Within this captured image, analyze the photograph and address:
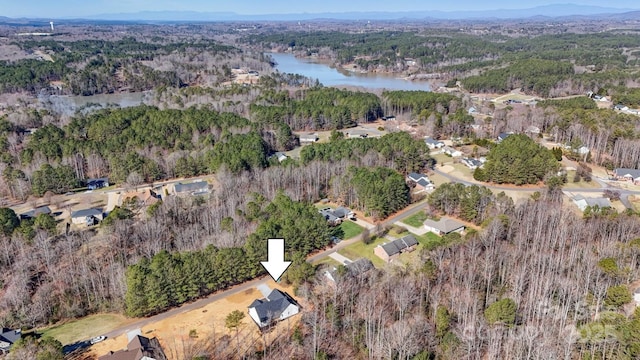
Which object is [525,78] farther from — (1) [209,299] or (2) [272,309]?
(1) [209,299]

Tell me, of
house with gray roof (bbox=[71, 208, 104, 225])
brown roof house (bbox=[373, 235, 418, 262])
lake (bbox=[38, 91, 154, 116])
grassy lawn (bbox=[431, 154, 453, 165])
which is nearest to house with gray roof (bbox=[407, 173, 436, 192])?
grassy lawn (bbox=[431, 154, 453, 165])

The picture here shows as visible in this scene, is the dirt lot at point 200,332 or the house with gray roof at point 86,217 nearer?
the dirt lot at point 200,332

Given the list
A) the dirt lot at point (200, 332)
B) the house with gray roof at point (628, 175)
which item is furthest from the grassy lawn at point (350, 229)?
the house with gray roof at point (628, 175)

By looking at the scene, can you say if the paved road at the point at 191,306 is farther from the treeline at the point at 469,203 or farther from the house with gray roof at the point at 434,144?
the house with gray roof at the point at 434,144

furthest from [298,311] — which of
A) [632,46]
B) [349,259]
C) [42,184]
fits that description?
[632,46]

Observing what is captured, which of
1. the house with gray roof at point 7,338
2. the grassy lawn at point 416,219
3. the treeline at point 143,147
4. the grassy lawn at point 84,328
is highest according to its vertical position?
the treeline at point 143,147

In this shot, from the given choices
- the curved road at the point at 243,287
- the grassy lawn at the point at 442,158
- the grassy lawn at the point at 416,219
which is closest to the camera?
the curved road at the point at 243,287
